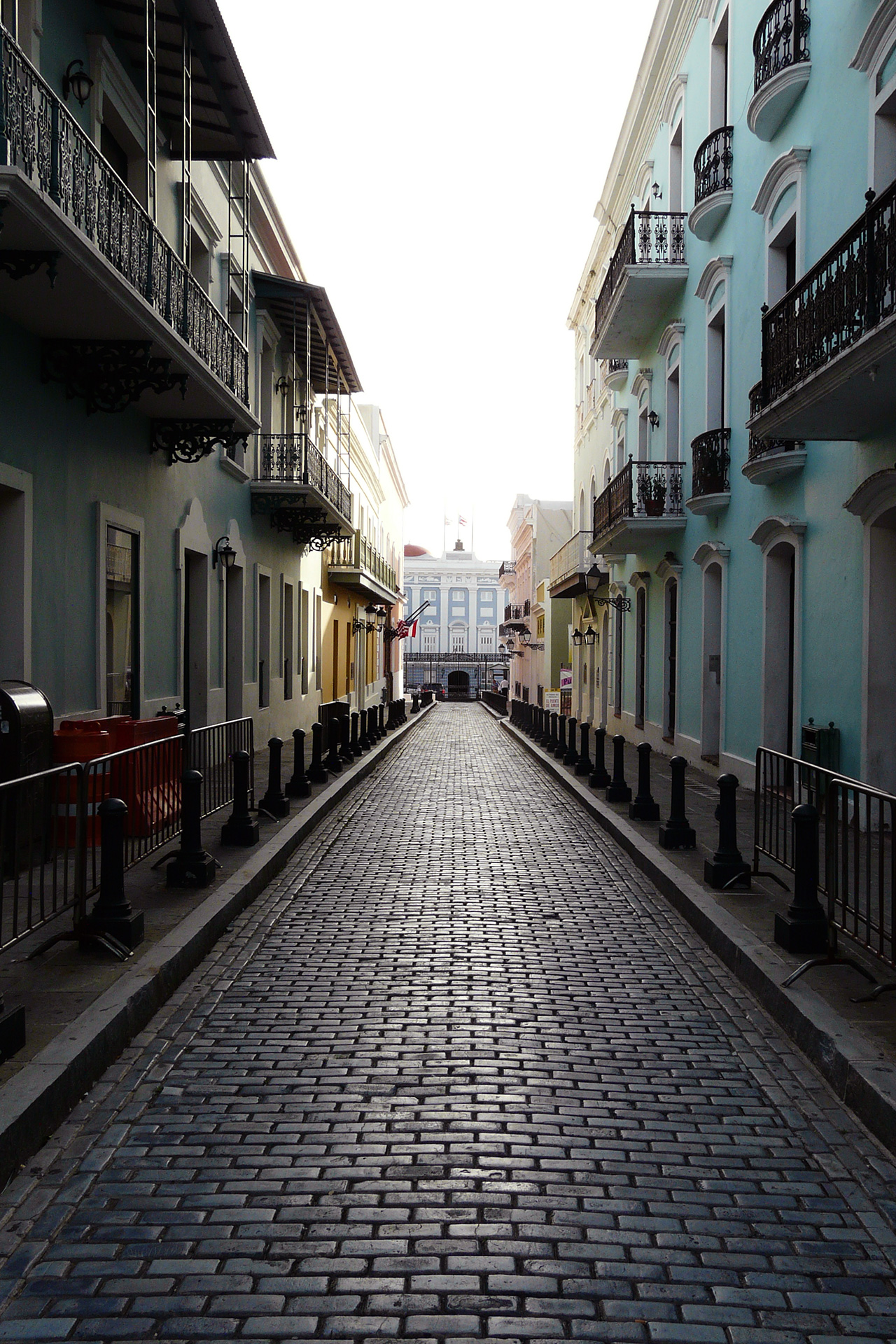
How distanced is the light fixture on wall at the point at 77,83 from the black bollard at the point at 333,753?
8682 millimetres

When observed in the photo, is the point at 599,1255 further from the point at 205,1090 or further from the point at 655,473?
the point at 655,473

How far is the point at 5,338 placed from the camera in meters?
8.45

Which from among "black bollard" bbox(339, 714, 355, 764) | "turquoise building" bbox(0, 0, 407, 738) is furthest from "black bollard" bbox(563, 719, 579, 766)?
"turquoise building" bbox(0, 0, 407, 738)

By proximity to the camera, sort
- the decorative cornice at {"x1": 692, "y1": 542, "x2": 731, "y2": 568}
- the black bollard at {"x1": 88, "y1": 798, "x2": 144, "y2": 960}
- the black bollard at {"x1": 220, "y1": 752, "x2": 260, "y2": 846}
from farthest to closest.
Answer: the decorative cornice at {"x1": 692, "y1": 542, "x2": 731, "y2": 568} → the black bollard at {"x1": 220, "y1": 752, "x2": 260, "y2": 846} → the black bollard at {"x1": 88, "y1": 798, "x2": 144, "y2": 960}

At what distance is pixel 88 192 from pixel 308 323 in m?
9.74

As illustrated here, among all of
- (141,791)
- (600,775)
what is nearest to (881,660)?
(600,775)

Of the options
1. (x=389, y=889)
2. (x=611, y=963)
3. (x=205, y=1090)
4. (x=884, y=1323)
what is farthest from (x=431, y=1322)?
(x=389, y=889)

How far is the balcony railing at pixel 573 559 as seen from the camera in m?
28.6

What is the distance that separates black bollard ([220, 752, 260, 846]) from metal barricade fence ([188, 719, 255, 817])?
13 centimetres

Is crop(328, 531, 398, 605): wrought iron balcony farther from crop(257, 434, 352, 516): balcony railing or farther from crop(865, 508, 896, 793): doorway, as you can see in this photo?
crop(865, 508, 896, 793): doorway

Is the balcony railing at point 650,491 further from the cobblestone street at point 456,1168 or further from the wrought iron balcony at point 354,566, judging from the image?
the cobblestone street at point 456,1168

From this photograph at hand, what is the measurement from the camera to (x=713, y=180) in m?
14.8

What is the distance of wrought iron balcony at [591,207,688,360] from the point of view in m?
17.2

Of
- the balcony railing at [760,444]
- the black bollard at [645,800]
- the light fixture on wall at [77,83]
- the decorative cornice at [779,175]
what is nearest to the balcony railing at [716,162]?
the decorative cornice at [779,175]
